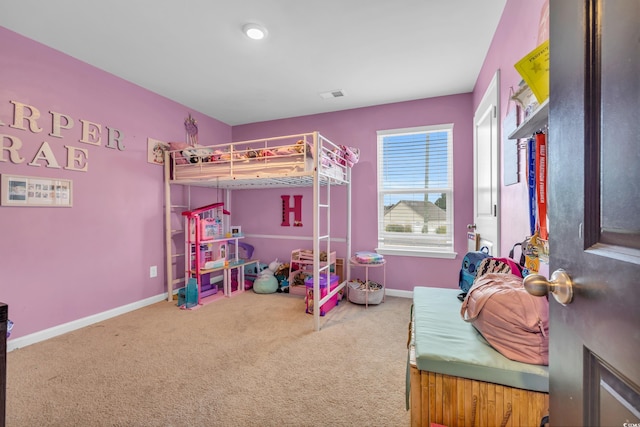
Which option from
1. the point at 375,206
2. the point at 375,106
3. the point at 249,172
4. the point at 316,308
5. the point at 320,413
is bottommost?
the point at 320,413

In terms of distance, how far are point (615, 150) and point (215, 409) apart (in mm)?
1928

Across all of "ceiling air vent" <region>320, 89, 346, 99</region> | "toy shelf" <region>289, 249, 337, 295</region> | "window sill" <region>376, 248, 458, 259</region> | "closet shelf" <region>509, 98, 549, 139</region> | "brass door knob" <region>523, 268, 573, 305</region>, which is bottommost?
"toy shelf" <region>289, 249, 337, 295</region>

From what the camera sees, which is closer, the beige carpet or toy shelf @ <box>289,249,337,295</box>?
the beige carpet

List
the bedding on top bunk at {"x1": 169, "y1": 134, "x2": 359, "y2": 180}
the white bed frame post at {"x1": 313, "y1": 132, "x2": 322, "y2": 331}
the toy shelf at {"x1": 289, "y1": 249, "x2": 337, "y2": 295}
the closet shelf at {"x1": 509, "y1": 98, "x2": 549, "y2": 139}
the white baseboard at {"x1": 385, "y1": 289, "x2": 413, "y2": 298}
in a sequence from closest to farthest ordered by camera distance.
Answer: the closet shelf at {"x1": 509, "y1": 98, "x2": 549, "y2": 139} < the white bed frame post at {"x1": 313, "y1": 132, "x2": 322, "y2": 331} < the bedding on top bunk at {"x1": 169, "y1": 134, "x2": 359, "y2": 180} < the white baseboard at {"x1": 385, "y1": 289, "x2": 413, "y2": 298} < the toy shelf at {"x1": 289, "y1": 249, "x2": 337, "y2": 295}

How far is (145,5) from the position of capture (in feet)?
5.94

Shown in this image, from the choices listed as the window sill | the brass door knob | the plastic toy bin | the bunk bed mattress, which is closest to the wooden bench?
the brass door knob

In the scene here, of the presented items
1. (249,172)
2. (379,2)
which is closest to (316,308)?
(249,172)

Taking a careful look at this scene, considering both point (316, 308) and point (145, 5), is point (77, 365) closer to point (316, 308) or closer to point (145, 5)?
point (316, 308)

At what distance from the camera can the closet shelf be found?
85 centimetres

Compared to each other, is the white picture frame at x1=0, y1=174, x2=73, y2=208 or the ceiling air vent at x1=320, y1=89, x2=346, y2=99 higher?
the ceiling air vent at x1=320, y1=89, x2=346, y2=99

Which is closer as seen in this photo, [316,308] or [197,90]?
[316,308]

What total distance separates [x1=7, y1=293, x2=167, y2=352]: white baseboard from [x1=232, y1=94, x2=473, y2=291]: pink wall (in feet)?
5.50

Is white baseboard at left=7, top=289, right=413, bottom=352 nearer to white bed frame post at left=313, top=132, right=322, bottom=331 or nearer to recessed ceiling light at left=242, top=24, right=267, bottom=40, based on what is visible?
white bed frame post at left=313, top=132, right=322, bottom=331

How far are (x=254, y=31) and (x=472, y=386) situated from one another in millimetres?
2588
